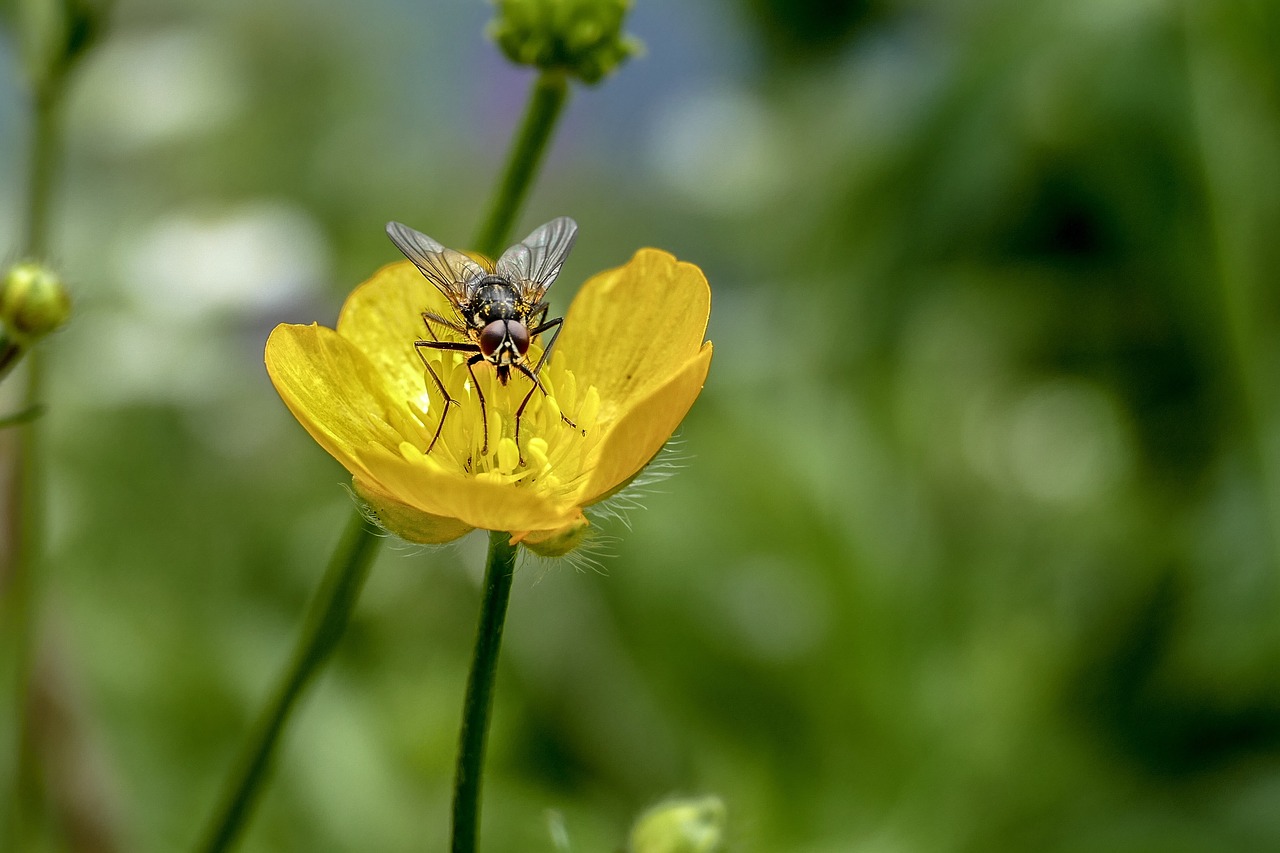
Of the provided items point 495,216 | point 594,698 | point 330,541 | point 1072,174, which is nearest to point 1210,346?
point 1072,174

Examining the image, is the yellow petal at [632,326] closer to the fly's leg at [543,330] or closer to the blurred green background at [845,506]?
the fly's leg at [543,330]

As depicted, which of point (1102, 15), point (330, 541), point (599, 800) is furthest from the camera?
point (1102, 15)

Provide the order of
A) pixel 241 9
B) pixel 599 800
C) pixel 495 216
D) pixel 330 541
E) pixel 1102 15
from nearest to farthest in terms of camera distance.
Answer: pixel 495 216, pixel 599 800, pixel 330 541, pixel 1102 15, pixel 241 9

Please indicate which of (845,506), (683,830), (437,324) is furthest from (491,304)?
(845,506)

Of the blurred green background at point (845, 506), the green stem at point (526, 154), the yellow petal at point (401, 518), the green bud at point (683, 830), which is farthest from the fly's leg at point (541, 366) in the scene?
the blurred green background at point (845, 506)

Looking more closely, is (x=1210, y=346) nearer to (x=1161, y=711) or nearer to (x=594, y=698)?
(x=1161, y=711)

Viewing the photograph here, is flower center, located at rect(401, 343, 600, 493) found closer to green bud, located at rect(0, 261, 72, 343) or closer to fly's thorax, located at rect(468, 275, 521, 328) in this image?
fly's thorax, located at rect(468, 275, 521, 328)

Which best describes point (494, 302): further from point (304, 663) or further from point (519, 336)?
point (304, 663)
